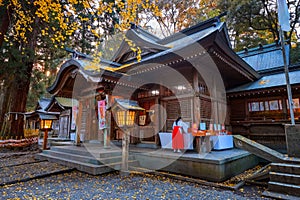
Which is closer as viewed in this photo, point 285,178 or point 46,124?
point 285,178

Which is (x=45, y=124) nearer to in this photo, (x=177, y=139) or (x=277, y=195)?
(x=177, y=139)

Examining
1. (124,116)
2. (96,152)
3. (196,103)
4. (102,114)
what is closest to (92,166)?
(96,152)

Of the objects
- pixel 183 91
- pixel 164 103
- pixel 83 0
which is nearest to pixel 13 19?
pixel 83 0

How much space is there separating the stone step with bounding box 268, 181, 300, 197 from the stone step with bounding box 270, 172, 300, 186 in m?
0.08

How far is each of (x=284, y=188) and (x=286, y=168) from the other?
1.44 feet

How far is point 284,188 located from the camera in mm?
3383

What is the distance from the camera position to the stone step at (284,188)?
324 cm

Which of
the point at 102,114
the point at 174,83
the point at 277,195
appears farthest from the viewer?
the point at 102,114

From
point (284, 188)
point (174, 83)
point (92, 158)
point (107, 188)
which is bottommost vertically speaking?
point (107, 188)

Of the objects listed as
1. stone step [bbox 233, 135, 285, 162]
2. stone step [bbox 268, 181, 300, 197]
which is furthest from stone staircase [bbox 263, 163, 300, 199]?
stone step [bbox 233, 135, 285, 162]

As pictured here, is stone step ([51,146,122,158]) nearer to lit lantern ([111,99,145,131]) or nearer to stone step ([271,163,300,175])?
lit lantern ([111,99,145,131])

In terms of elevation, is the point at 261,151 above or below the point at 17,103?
below

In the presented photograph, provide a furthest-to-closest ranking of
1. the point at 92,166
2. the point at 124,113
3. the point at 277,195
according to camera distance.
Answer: the point at 92,166 < the point at 124,113 < the point at 277,195

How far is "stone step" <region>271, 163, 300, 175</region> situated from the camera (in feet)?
11.4
